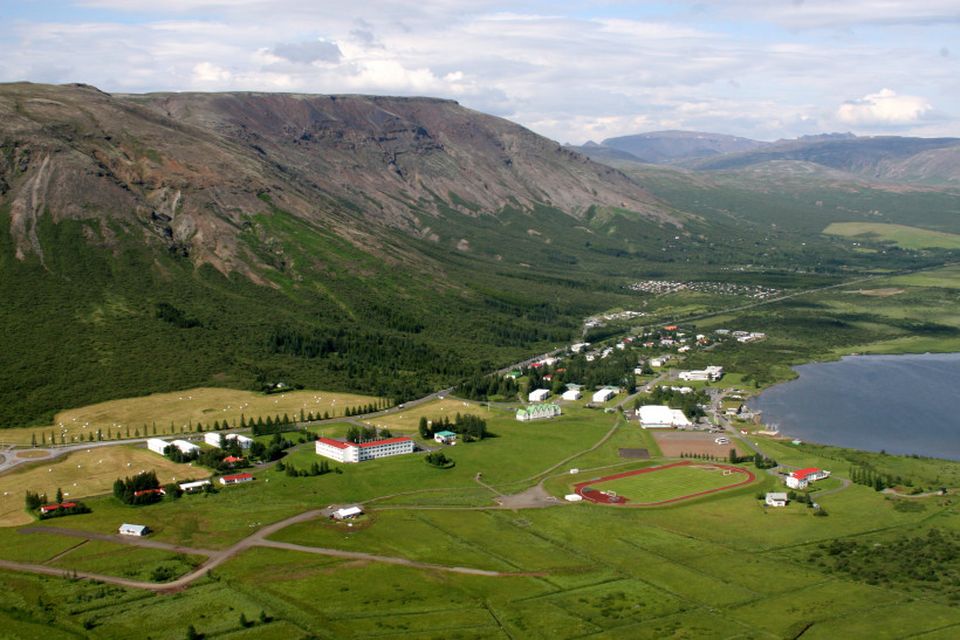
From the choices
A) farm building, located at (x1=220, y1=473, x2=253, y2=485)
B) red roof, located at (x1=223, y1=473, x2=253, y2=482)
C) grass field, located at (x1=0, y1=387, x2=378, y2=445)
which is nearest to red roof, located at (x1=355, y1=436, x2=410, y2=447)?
red roof, located at (x1=223, y1=473, x2=253, y2=482)

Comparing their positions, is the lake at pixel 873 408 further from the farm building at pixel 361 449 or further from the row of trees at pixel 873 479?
the farm building at pixel 361 449

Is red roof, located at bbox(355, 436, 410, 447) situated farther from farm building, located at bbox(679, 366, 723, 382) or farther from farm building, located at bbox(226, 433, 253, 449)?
farm building, located at bbox(679, 366, 723, 382)

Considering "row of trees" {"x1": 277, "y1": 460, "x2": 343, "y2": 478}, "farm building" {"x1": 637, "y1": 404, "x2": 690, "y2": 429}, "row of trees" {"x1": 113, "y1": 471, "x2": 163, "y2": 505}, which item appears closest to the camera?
"row of trees" {"x1": 113, "y1": 471, "x2": 163, "y2": 505}

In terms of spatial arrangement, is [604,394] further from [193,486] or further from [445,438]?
[193,486]

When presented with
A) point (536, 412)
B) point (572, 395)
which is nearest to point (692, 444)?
point (536, 412)

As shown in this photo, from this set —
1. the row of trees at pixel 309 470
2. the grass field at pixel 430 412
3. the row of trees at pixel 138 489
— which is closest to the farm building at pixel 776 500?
the row of trees at pixel 309 470

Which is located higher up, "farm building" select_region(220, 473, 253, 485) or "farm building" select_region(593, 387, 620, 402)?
"farm building" select_region(220, 473, 253, 485)
